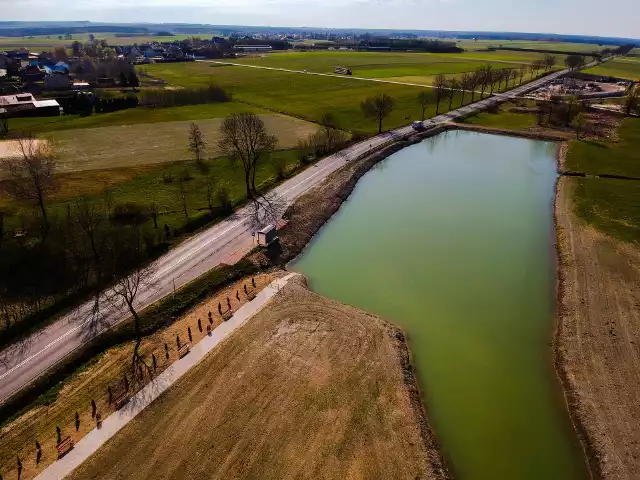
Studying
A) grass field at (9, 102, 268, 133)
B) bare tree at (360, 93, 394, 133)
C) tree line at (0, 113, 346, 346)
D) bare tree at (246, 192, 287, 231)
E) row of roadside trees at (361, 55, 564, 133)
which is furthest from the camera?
grass field at (9, 102, 268, 133)

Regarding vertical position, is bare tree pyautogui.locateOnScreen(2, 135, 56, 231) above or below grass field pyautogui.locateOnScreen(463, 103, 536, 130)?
below

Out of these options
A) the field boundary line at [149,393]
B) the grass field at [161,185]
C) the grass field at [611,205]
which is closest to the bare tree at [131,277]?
the field boundary line at [149,393]

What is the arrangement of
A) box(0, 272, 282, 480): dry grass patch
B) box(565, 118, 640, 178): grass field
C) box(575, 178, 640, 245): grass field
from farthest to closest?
box(565, 118, 640, 178): grass field → box(575, 178, 640, 245): grass field → box(0, 272, 282, 480): dry grass patch

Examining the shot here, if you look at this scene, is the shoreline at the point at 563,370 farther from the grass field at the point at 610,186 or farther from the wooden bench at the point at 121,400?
the wooden bench at the point at 121,400

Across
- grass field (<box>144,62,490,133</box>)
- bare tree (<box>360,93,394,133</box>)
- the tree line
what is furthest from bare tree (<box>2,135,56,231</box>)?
bare tree (<box>360,93,394,133</box>)

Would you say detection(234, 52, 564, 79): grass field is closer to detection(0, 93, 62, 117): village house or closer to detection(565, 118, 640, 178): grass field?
detection(565, 118, 640, 178): grass field

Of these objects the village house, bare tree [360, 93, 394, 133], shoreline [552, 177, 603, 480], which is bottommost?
shoreline [552, 177, 603, 480]

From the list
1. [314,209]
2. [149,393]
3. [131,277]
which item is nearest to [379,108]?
[314,209]
